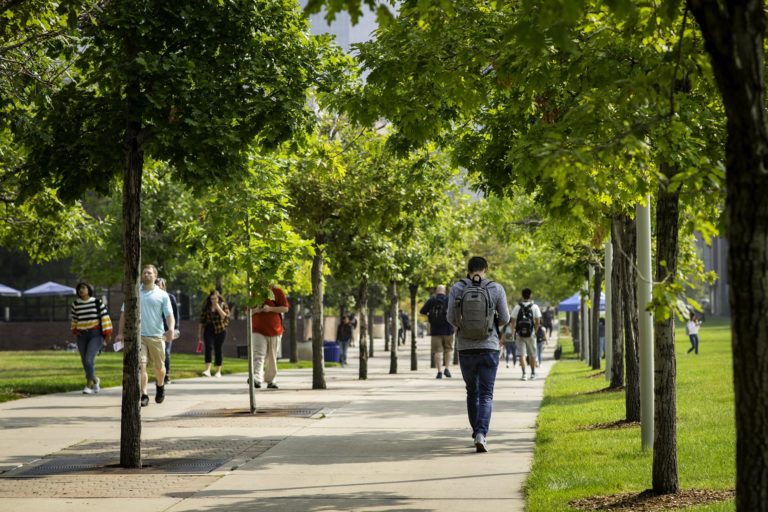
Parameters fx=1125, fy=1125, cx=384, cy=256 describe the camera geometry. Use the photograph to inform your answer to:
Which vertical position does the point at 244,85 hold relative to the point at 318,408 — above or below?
above

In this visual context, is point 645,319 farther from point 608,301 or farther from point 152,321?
point 608,301

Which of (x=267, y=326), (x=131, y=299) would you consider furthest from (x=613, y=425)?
(x=267, y=326)

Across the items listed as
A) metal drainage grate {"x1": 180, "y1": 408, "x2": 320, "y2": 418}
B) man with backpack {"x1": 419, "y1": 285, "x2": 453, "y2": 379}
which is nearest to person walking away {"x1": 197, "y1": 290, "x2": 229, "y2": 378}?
man with backpack {"x1": 419, "y1": 285, "x2": 453, "y2": 379}

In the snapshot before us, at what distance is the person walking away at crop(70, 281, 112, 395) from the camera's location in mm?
17359

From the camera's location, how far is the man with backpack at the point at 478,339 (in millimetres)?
10531

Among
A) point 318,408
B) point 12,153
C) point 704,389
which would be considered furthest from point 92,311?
point 704,389

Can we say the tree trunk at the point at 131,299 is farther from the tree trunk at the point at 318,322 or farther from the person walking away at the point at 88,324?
the tree trunk at the point at 318,322

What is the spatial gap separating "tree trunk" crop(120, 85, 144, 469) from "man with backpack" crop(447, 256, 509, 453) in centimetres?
304

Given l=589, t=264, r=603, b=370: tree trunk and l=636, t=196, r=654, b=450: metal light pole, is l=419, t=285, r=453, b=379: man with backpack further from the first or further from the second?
l=636, t=196, r=654, b=450: metal light pole

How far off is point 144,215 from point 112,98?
29.3 m

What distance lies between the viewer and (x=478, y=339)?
1061cm

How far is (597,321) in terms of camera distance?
27828mm

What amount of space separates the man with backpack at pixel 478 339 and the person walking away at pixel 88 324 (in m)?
8.26

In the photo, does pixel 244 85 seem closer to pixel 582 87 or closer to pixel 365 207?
pixel 582 87
